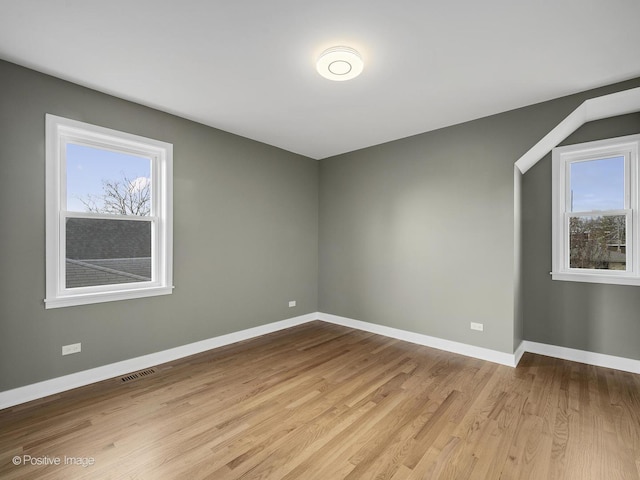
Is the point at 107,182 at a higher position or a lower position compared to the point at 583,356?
higher

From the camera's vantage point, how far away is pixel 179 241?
3.55m

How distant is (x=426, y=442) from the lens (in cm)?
207

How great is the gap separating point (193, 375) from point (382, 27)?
346 centimetres

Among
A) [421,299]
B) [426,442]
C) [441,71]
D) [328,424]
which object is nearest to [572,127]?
[441,71]

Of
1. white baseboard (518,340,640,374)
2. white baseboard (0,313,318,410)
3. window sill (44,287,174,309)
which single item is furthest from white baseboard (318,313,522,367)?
window sill (44,287,174,309)

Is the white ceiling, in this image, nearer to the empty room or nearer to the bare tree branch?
the empty room

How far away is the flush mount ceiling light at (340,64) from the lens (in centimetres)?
228

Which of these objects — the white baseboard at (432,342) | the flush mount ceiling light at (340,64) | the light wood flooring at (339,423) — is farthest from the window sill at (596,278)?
the flush mount ceiling light at (340,64)

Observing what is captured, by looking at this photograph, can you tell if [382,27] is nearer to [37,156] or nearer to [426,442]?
[426,442]

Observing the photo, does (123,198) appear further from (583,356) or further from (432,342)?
(583,356)

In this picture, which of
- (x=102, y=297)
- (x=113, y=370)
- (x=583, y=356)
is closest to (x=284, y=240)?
(x=102, y=297)

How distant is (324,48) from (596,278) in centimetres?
367

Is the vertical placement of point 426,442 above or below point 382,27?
below

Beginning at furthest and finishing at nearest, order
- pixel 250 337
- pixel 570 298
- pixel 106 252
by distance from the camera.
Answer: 1. pixel 250 337
2. pixel 570 298
3. pixel 106 252
